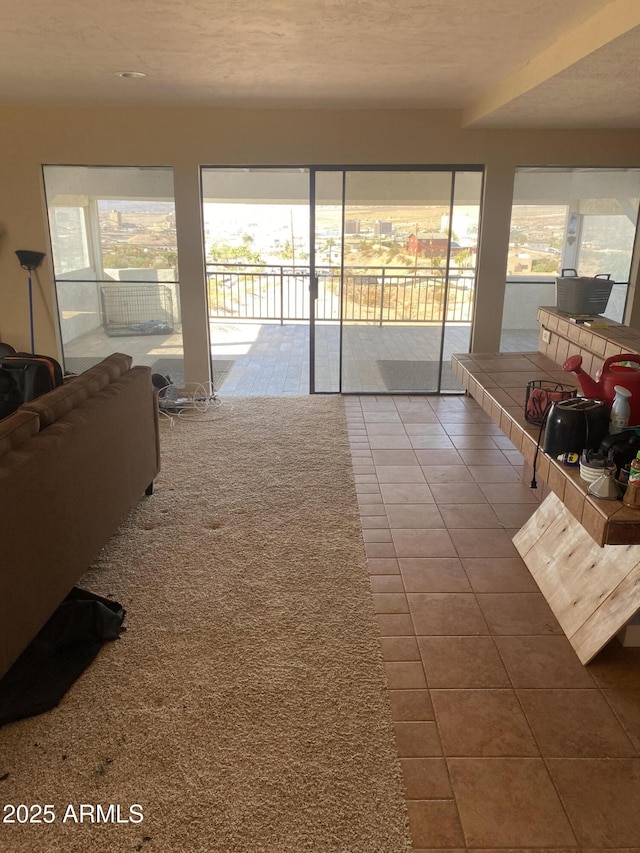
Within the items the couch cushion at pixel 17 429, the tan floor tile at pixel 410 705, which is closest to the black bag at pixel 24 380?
the couch cushion at pixel 17 429

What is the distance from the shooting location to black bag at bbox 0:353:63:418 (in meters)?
3.69

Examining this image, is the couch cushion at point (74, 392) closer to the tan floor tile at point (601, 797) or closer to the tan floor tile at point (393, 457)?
the tan floor tile at point (393, 457)

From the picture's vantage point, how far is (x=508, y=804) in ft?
5.83

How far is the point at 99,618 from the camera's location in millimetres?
2479

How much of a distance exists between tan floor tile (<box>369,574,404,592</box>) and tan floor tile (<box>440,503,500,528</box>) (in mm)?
626

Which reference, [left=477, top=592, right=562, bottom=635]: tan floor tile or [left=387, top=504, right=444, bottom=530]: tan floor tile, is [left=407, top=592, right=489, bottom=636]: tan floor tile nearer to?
[left=477, top=592, right=562, bottom=635]: tan floor tile

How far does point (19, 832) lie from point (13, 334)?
4.80m

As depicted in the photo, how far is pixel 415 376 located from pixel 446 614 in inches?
138

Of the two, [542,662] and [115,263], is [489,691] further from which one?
[115,263]

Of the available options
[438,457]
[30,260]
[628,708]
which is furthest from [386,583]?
[30,260]

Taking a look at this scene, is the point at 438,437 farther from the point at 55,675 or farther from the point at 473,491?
the point at 55,675

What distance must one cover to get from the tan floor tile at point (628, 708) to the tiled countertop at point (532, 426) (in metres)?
0.70

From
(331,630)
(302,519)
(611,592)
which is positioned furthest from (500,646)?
(302,519)

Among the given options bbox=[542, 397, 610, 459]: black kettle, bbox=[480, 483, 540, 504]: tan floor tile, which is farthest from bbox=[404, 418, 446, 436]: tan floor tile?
bbox=[542, 397, 610, 459]: black kettle
